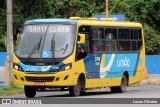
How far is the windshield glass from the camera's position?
24.8 metres

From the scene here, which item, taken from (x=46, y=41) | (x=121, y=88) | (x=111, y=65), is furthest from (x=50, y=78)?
(x=121, y=88)

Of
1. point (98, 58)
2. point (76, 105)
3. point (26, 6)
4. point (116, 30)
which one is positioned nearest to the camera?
point (76, 105)

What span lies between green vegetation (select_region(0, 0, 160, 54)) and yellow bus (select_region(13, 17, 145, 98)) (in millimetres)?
27269

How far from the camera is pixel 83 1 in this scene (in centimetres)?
5850

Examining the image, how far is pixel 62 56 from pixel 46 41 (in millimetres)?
946

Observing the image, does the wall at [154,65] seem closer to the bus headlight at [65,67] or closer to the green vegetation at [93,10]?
the green vegetation at [93,10]

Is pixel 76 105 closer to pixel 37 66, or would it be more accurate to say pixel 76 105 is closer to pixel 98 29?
pixel 37 66

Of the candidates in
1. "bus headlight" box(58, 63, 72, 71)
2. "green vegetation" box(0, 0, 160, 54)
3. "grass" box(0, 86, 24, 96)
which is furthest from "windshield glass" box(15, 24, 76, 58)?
"green vegetation" box(0, 0, 160, 54)

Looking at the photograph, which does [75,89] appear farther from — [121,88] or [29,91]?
[121,88]

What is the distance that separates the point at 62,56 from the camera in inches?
968

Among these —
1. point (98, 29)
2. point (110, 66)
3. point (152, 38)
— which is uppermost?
point (98, 29)

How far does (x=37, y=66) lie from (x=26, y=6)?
105 ft

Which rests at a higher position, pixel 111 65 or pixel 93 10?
pixel 111 65

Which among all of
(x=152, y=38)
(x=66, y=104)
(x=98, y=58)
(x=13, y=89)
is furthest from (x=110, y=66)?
(x=152, y=38)
